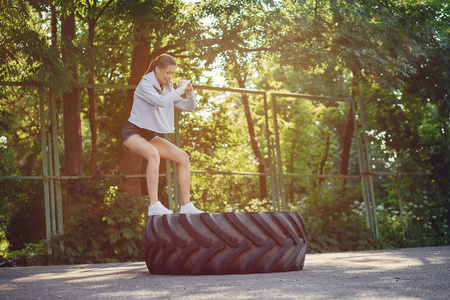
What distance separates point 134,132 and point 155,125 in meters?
0.19

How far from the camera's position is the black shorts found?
510cm

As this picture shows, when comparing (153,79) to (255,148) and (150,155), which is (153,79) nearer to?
(150,155)

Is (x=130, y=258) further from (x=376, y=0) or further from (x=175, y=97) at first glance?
(x=376, y=0)

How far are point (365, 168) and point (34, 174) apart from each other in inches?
226

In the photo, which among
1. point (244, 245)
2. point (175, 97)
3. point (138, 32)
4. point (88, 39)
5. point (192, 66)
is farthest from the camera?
point (192, 66)

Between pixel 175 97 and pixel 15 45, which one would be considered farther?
pixel 15 45

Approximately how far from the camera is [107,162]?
10.1 meters

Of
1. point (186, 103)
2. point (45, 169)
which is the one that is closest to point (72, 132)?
point (45, 169)

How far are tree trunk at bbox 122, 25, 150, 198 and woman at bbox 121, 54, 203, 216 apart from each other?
317 centimetres

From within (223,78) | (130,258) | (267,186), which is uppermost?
(223,78)

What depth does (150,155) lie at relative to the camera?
5.01m

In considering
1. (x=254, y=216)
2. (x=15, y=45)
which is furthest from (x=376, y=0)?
(x=254, y=216)

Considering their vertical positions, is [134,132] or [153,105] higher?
[153,105]

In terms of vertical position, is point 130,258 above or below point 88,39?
below
